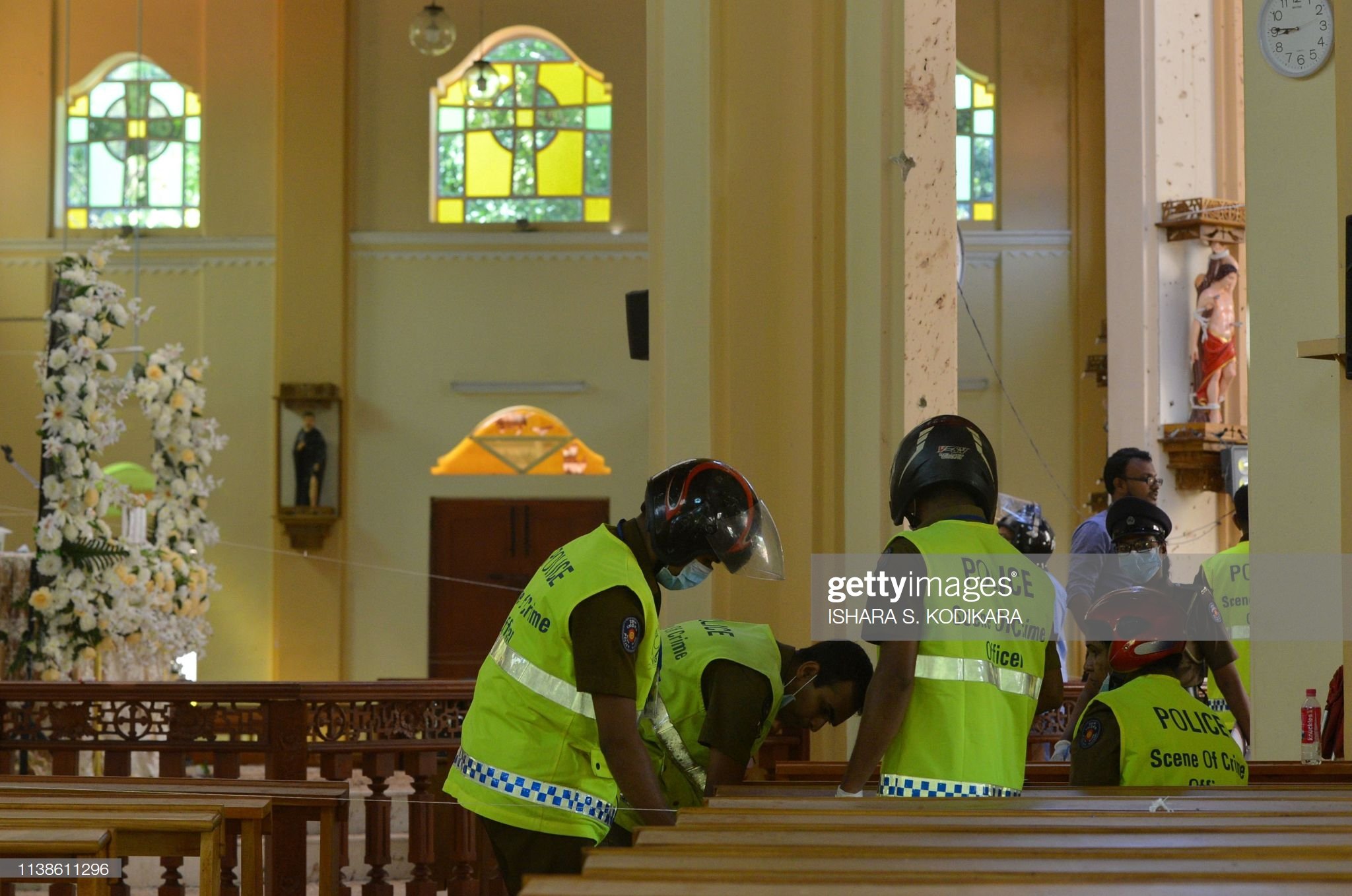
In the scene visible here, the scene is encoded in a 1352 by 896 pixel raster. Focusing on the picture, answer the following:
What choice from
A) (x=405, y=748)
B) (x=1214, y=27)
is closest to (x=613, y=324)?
(x=1214, y=27)

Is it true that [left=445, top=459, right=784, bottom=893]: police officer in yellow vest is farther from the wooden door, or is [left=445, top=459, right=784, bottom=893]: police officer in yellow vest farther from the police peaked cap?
the wooden door

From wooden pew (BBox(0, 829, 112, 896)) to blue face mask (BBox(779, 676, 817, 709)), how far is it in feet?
4.31

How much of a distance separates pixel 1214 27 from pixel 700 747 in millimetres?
7802

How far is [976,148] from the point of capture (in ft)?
52.0

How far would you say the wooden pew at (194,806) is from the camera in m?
2.89

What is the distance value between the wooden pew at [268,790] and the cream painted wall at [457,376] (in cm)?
1166

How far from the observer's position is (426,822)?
493 centimetres

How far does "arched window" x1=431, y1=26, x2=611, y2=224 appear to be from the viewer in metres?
15.7

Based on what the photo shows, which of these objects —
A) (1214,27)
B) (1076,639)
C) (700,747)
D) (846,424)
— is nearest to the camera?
(700,747)

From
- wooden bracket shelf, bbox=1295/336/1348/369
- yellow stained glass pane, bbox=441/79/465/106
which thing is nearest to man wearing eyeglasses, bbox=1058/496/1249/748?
wooden bracket shelf, bbox=1295/336/1348/369

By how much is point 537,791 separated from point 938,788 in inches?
28.2

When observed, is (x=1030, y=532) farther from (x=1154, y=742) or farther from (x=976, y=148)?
(x=976, y=148)

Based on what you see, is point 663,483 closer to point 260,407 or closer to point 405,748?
point 405,748

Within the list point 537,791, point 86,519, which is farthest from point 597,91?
point 537,791
